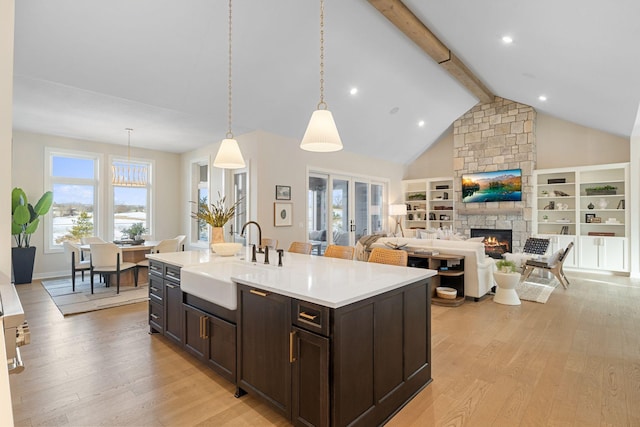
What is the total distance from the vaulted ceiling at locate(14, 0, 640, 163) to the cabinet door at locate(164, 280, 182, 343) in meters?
2.88

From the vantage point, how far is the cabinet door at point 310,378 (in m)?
1.78

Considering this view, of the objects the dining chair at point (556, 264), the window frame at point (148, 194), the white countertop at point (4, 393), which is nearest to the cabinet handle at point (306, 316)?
the white countertop at point (4, 393)

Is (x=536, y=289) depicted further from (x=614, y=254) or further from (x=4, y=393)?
(x=4, y=393)

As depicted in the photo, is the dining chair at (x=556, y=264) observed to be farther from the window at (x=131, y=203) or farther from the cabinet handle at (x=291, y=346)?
the window at (x=131, y=203)

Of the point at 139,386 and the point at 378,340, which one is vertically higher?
the point at 378,340

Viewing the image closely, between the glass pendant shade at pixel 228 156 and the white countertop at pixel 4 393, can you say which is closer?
the white countertop at pixel 4 393

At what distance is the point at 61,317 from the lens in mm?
4113

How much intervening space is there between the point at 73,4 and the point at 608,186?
986 centimetres

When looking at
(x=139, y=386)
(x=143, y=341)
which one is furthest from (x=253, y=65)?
(x=139, y=386)

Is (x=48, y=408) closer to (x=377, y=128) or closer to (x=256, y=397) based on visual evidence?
(x=256, y=397)

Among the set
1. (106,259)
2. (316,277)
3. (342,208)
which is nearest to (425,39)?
(342,208)

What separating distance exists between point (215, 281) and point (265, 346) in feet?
2.18

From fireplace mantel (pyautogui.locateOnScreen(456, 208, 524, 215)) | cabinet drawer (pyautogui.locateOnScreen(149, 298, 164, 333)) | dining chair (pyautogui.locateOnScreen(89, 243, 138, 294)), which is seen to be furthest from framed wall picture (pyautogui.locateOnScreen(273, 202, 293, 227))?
fireplace mantel (pyautogui.locateOnScreen(456, 208, 524, 215))

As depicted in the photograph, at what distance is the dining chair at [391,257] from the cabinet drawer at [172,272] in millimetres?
1949
